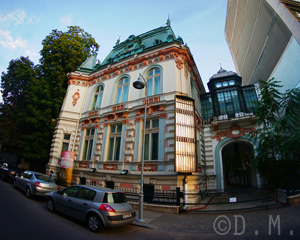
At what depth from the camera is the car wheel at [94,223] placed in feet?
18.1

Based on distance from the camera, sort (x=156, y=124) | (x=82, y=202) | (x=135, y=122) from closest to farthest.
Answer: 1. (x=82, y=202)
2. (x=156, y=124)
3. (x=135, y=122)

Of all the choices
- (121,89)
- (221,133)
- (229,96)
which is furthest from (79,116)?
(229,96)

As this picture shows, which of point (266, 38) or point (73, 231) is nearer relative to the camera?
point (73, 231)

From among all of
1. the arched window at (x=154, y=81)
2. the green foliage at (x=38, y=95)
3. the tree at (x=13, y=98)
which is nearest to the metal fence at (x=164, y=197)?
the arched window at (x=154, y=81)

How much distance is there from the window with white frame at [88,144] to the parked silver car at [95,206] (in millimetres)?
8142

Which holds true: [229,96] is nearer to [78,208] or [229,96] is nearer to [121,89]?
[121,89]

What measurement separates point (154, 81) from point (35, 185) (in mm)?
11604

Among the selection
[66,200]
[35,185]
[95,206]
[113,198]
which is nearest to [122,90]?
[35,185]

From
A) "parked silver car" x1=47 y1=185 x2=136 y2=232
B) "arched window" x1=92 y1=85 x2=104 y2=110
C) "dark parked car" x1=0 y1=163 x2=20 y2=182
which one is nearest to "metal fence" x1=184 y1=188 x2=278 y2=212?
"parked silver car" x1=47 y1=185 x2=136 y2=232

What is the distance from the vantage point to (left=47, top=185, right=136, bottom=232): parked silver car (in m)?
5.59

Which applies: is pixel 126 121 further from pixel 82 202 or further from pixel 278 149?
pixel 278 149

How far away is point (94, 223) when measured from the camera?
5.66m

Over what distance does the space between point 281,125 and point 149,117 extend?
9.43m

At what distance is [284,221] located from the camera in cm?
607
